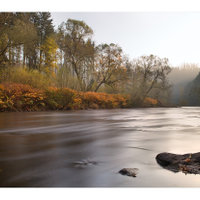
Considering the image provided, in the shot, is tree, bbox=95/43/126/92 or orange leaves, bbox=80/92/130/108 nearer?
orange leaves, bbox=80/92/130/108

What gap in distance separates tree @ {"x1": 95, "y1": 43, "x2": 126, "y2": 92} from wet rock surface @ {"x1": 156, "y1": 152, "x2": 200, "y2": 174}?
2714cm

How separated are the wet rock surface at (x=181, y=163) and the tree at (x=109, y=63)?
27137mm

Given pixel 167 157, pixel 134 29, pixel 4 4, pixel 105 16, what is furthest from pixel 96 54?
pixel 167 157

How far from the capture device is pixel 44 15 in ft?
128

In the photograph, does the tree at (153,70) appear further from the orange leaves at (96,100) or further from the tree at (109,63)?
the orange leaves at (96,100)

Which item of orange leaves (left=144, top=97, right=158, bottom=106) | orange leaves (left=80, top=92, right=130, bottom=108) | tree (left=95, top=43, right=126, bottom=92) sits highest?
tree (left=95, top=43, right=126, bottom=92)

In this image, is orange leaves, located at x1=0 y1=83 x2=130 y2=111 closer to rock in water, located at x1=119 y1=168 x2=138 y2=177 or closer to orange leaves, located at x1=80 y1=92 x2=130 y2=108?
orange leaves, located at x1=80 y1=92 x2=130 y2=108

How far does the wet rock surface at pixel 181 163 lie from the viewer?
1.77 metres

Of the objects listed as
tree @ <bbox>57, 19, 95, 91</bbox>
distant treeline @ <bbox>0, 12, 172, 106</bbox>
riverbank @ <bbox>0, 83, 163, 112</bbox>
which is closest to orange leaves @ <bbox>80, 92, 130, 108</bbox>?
riverbank @ <bbox>0, 83, 163, 112</bbox>

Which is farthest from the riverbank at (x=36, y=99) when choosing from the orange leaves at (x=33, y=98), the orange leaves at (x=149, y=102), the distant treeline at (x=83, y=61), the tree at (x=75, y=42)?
the orange leaves at (x=149, y=102)

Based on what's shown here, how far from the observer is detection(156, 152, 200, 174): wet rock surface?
1774 mm

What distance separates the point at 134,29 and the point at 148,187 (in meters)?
17.6

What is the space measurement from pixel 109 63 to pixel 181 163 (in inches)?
1103

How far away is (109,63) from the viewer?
29203mm
